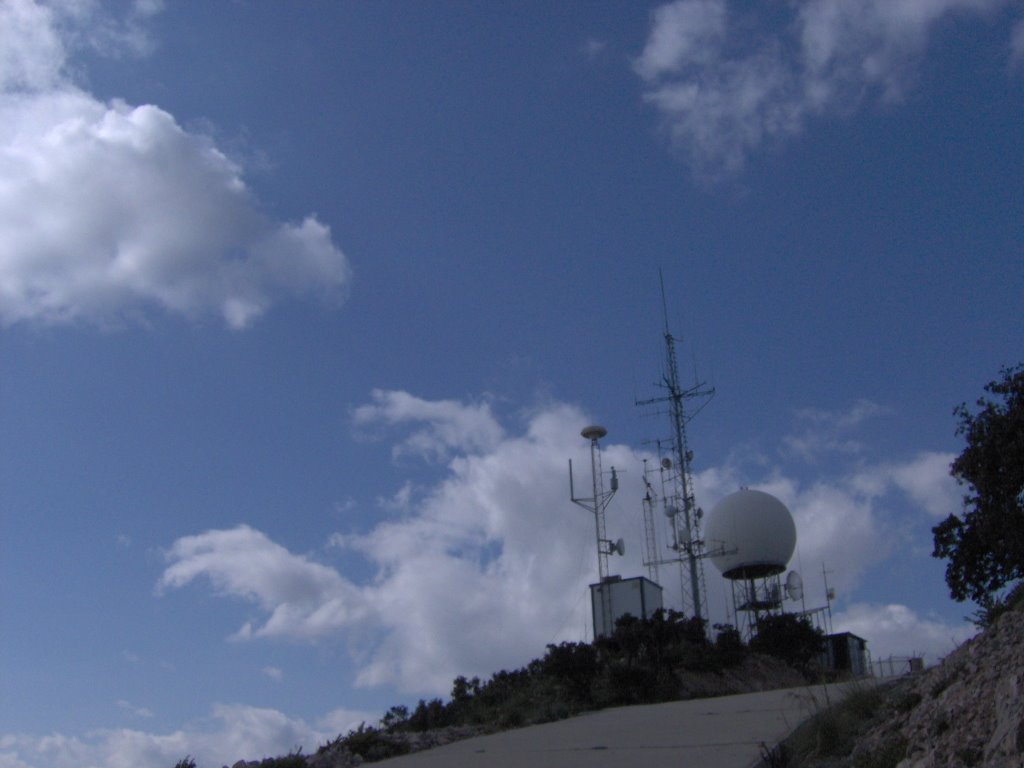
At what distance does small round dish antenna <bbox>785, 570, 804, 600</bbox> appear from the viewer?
34250 millimetres

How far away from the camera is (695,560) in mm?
33906

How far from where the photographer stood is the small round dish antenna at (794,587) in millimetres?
34250

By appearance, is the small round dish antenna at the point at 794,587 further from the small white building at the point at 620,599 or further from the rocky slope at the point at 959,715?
the rocky slope at the point at 959,715

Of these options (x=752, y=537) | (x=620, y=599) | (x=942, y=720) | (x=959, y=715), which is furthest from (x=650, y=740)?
(x=752, y=537)

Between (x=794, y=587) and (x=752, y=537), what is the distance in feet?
7.46

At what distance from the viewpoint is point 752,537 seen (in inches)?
1348

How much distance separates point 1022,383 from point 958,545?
2.93m

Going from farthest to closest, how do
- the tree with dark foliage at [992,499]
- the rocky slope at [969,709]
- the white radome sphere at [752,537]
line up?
the white radome sphere at [752,537] < the tree with dark foliage at [992,499] < the rocky slope at [969,709]

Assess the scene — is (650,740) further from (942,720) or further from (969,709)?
(969,709)

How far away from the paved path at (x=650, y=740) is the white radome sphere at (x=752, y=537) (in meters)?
21.7

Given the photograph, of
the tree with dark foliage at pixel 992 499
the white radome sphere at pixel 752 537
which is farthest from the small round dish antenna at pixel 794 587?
the tree with dark foliage at pixel 992 499

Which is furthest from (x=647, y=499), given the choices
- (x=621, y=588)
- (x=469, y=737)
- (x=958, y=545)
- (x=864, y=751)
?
(x=864, y=751)

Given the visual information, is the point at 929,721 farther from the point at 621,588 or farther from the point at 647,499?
the point at 647,499

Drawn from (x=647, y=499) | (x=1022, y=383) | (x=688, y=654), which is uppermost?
(x=647, y=499)
